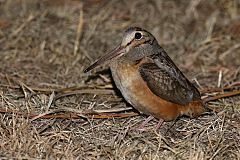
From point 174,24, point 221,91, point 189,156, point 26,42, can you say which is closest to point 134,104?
point 189,156

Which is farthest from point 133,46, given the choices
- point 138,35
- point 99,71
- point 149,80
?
point 99,71

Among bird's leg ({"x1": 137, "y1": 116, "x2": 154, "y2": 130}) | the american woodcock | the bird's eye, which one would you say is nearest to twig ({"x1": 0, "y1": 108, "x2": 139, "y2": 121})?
bird's leg ({"x1": 137, "y1": 116, "x2": 154, "y2": 130})

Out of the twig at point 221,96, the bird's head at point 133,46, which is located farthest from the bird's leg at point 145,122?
the twig at point 221,96

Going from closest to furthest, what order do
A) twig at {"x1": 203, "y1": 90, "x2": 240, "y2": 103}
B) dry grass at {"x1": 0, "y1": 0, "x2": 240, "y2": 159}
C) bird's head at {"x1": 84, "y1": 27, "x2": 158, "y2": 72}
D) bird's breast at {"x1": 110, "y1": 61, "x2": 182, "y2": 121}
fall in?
dry grass at {"x1": 0, "y1": 0, "x2": 240, "y2": 159}
bird's breast at {"x1": 110, "y1": 61, "x2": 182, "y2": 121}
bird's head at {"x1": 84, "y1": 27, "x2": 158, "y2": 72}
twig at {"x1": 203, "y1": 90, "x2": 240, "y2": 103}

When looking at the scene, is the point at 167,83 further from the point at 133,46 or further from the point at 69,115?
the point at 69,115

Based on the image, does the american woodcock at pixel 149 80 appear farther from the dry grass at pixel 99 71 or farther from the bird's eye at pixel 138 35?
the dry grass at pixel 99 71

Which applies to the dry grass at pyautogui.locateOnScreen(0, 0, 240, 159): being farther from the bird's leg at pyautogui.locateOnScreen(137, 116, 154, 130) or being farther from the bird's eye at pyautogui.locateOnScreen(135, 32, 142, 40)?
the bird's eye at pyautogui.locateOnScreen(135, 32, 142, 40)
